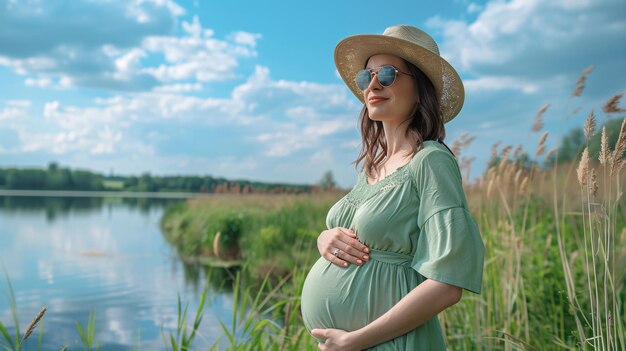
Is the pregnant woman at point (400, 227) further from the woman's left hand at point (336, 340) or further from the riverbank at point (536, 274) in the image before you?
the riverbank at point (536, 274)

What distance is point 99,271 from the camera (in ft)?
45.5

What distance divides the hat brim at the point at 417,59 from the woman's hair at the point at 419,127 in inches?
1.5

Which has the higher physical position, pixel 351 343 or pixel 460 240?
pixel 460 240

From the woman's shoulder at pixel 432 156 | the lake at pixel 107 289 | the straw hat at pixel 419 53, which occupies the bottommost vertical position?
the lake at pixel 107 289

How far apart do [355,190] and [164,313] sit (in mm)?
7755

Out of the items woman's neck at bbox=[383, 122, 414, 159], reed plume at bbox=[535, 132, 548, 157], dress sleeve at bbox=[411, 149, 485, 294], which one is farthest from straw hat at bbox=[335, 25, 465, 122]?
reed plume at bbox=[535, 132, 548, 157]

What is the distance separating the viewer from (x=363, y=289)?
1.92 m

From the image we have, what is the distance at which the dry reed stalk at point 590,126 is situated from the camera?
226 centimetres

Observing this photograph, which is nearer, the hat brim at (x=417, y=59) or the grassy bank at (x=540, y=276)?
the hat brim at (x=417, y=59)

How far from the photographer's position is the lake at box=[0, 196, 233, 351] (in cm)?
760

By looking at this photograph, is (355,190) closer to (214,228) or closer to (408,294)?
(408,294)

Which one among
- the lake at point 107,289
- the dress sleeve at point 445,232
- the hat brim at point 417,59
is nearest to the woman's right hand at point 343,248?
the dress sleeve at point 445,232

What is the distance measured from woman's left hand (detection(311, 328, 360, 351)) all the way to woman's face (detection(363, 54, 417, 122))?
782 mm

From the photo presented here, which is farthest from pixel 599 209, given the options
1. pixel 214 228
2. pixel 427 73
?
pixel 214 228
